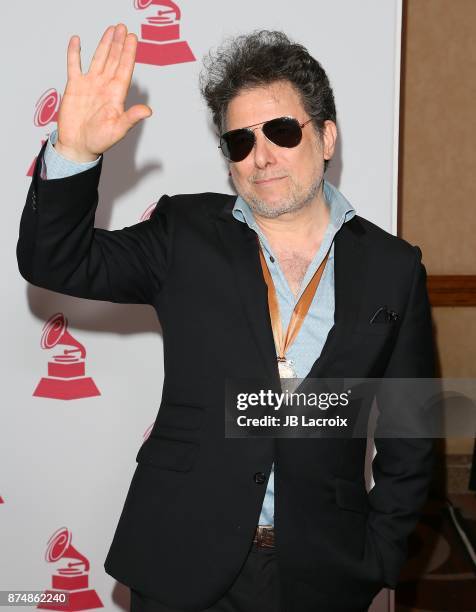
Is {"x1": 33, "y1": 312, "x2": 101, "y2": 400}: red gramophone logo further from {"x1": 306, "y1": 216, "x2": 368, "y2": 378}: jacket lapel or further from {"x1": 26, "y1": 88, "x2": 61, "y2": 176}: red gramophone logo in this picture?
{"x1": 306, "y1": 216, "x2": 368, "y2": 378}: jacket lapel

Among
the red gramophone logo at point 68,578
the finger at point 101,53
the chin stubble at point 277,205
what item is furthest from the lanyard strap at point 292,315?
the red gramophone logo at point 68,578

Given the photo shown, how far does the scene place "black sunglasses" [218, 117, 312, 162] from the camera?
82.5 inches

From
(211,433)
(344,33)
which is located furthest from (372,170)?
(211,433)

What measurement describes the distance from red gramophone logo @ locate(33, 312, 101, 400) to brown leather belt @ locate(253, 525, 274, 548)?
105 centimetres

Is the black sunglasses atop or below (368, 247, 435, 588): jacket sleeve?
atop

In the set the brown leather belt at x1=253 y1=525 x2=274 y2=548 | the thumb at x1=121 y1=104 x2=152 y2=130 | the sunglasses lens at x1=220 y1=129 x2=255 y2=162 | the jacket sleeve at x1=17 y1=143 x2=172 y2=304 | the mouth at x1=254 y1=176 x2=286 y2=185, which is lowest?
the brown leather belt at x1=253 y1=525 x2=274 y2=548

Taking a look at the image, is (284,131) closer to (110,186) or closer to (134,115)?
(134,115)

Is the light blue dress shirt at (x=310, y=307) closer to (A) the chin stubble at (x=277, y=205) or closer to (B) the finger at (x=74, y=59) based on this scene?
(A) the chin stubble at (x=277, y=205)

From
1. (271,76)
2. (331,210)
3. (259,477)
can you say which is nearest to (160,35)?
(271,76)

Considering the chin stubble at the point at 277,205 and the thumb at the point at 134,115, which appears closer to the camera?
the thumb at the point at 134,115

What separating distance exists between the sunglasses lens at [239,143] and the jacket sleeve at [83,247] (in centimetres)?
23

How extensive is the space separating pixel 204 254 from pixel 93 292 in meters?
0.31
